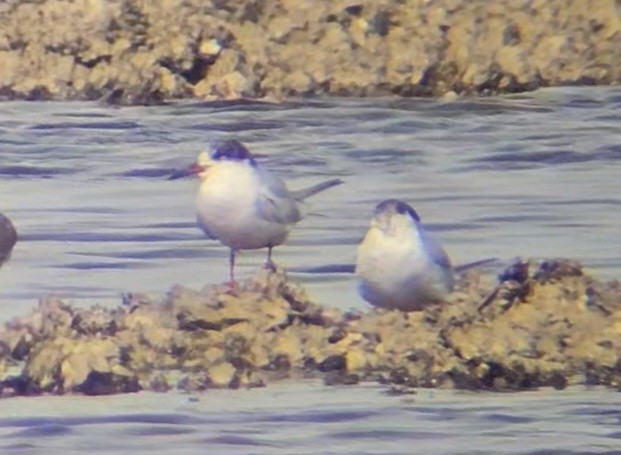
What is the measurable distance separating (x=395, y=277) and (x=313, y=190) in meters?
0.20

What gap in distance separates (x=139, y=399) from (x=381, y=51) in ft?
2.44

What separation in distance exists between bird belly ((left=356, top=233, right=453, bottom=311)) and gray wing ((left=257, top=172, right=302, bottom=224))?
0.13 metres

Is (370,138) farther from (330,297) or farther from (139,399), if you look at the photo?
(139,399)

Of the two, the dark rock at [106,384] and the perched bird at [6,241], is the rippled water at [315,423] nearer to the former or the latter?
the dark rock at [106,384]

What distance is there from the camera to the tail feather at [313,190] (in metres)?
2.75

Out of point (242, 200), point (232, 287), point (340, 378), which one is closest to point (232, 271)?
point (232, 287)

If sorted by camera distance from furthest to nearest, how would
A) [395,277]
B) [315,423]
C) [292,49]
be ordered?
[292,49]
[395,277]
[315,423]

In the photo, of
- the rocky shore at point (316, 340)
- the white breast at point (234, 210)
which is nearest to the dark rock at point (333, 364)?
the rocky shore at point (316, 340)

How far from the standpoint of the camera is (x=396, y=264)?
2.74m

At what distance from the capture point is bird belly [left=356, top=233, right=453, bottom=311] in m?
2.71

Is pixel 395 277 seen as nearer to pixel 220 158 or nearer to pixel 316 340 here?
pixel 316 340

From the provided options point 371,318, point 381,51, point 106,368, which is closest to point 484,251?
point 371,318

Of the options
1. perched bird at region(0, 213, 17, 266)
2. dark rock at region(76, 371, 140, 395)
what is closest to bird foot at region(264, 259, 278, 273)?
dark rock at region(76, 371, 140, 395)

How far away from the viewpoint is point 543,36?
2.92 metres
